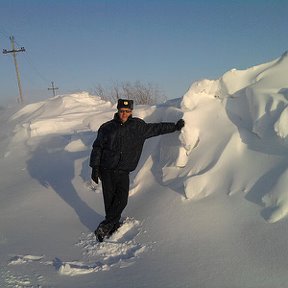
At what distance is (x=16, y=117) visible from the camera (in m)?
13.7

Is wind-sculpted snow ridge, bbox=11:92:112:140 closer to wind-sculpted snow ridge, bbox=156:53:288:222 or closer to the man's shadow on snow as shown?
the man's shadow on snow

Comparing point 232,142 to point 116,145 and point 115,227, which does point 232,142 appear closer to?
point 116,145

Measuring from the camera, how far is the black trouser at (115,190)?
4.55 meters

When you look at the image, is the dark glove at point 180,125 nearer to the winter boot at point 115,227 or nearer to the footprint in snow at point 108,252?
the footprint in snow at point 108,252

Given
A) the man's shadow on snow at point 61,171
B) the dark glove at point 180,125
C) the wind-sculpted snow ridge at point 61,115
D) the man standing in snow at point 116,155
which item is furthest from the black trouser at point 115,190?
the wind-sculpted snow ridge at point 61,115

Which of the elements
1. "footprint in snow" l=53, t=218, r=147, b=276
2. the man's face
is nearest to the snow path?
"footprint in snow" l=53, t=218, r=147, b=276

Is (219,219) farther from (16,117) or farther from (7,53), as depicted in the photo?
(7,53)

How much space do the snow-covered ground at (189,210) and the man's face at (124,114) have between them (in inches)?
29.5

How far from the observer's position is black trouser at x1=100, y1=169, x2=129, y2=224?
455cm

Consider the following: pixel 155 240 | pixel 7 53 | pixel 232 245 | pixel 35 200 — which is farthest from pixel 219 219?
pixel 7 53

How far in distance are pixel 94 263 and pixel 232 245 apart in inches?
51.0

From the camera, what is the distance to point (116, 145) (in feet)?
14.9

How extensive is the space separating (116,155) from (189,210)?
104 cm

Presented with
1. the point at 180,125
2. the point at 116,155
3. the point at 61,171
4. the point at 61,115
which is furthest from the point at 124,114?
the point at 61,115
